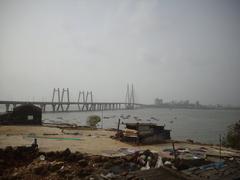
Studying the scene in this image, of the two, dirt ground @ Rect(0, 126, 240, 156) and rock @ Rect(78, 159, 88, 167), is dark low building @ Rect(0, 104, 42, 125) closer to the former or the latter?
dirt ground @ Rect(0, 126, 240, 156)

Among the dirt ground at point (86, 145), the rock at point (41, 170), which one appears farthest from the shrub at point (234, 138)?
the rock at point (41, 170)

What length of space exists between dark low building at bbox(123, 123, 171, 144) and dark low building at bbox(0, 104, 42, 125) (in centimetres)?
1646

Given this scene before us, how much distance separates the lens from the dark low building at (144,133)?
58.4 ft

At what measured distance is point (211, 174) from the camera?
754 centimetres

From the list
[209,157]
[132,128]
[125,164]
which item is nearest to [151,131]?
[132,128]

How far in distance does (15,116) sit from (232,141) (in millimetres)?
26623

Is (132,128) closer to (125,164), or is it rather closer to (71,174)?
(125,164)

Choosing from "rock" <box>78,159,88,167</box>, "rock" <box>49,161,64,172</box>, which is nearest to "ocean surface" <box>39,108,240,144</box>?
"rock" <box>78,159,88,167</box>

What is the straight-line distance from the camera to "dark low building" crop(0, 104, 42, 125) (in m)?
29.2

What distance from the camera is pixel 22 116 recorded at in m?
29.6

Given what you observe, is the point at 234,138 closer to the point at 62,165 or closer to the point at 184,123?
the point at 62,165

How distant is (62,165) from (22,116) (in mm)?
22075

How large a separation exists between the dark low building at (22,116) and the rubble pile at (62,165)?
18398 millimetres

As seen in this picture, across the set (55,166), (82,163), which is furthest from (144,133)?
(55,166)
